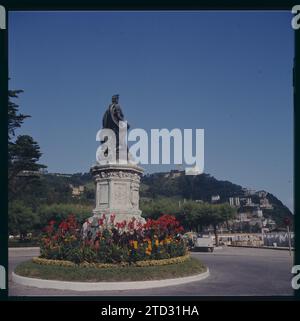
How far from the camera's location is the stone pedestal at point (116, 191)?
18.1 metres

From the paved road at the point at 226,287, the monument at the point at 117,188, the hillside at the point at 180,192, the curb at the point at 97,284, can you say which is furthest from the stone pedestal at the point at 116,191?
the hillside at the point at 180,192

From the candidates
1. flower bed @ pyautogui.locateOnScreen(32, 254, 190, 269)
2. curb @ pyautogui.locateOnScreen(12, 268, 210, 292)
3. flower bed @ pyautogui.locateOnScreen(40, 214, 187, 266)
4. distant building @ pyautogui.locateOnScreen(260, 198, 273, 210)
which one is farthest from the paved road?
distant building @ pyautogui.locateOnScreen(260, 198, 273, 210)

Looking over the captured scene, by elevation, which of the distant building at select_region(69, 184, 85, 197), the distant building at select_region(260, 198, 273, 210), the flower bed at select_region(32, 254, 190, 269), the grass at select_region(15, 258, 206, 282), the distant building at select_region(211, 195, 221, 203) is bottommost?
the grass at select_region(15, 258, 206, 282)

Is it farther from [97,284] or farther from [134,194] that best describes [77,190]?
[97,284]

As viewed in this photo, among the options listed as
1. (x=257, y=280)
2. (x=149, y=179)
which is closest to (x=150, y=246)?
(x=257, y=280)

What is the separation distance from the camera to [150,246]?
1527 cm

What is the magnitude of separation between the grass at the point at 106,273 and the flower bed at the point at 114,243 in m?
0.69

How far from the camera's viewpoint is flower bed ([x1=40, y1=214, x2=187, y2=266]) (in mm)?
14797

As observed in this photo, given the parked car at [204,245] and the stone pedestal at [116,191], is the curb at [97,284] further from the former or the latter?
the parked car at [204,245]

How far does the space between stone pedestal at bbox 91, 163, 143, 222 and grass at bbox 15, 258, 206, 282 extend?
13.1ft

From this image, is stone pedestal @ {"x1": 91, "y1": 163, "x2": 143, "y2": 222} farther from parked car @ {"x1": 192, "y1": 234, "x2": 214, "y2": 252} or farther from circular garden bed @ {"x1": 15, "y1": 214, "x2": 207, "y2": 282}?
parked car @ {"x1": 192, "y1": 234, "x2": 214, "y2": 252}
